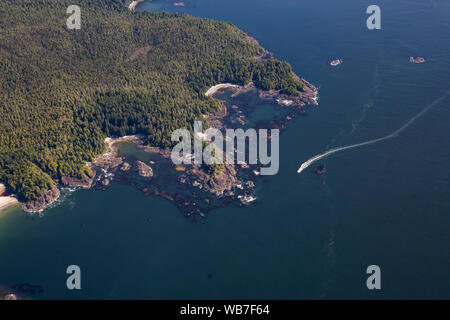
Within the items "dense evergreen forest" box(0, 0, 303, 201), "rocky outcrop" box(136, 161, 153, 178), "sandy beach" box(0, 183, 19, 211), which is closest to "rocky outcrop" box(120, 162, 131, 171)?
"rocky outcrop" box(136, 161, 153, 178)

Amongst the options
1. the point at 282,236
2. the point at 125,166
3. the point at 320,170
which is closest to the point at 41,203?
the point at 125,166

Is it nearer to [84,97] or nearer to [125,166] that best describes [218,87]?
[84,97]

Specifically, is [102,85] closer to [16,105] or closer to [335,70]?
[16,105]

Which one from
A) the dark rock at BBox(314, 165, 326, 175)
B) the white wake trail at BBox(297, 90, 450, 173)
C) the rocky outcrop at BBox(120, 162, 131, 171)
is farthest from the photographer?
the rocky outcrop at BBox(120, 162, 131, 171)

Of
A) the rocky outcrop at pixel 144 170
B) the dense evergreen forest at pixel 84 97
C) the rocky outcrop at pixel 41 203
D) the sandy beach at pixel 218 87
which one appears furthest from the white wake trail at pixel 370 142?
the rocky outcrop at pixel 41 203

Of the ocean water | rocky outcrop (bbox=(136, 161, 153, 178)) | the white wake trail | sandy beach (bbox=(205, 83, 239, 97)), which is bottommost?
the ocean water

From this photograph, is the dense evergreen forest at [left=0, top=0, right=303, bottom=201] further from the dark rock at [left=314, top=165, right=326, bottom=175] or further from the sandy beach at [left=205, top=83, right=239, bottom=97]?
the dark rock at [left=314, top=165, right=326, bottom=175]

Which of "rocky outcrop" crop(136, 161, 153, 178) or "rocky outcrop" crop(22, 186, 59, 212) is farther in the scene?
"rocky outcrop" crop(136, 161, 153, 178)
